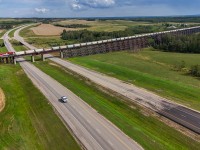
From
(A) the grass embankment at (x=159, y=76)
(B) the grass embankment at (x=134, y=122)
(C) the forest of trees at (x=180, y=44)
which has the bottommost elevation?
(B) the grass embankment at (x=134, y=122)

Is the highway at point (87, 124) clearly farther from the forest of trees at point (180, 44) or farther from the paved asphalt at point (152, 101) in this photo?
the forest of trees at point (180, 44)

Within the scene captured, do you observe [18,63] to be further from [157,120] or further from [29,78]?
[157,120]

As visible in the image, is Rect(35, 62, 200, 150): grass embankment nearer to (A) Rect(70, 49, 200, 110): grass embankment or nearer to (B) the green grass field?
(A) Rect(70, 49, 200, 110): grass embankment

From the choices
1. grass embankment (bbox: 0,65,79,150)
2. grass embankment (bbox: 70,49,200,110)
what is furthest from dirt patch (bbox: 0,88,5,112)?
grass embankment (bbox: 70,49,200,110)

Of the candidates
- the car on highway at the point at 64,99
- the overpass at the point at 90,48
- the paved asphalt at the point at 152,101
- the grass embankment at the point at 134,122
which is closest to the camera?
the grass embankment at the point at 134,122

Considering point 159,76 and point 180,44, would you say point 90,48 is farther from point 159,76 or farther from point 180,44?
point 159,76

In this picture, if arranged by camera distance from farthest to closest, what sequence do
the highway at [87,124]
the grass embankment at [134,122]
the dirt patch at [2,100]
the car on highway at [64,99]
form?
the car on highway at [64,99] < the dirt patch at [2,100] < the grass embankment at [134,122] < the highway at [87,124]

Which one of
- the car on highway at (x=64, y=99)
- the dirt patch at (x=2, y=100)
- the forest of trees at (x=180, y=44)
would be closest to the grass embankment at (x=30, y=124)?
the dirt patch at (x=2, y=100)

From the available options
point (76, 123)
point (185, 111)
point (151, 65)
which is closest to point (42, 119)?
point (76, 123)

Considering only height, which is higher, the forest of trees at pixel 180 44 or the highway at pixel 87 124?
the forest of trees at pixel 180 44

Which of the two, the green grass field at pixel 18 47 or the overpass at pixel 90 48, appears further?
the green grass field at pixel 18 47
